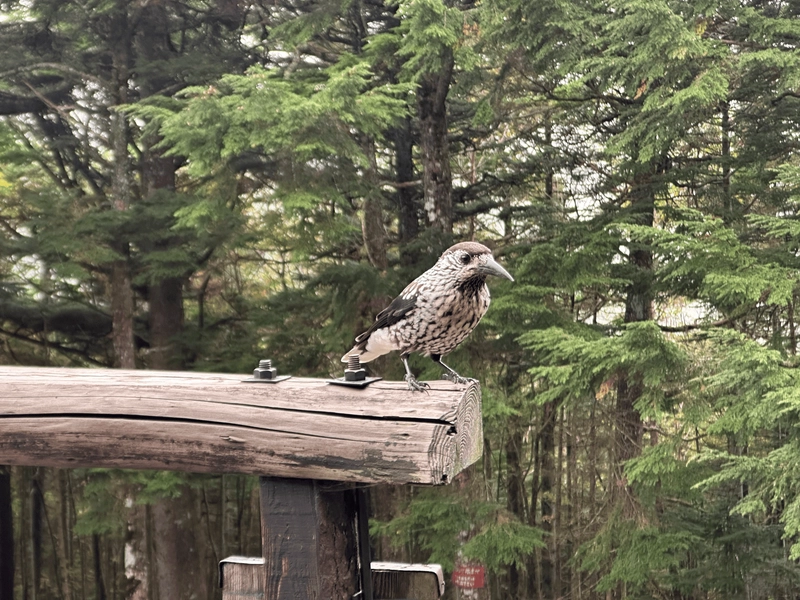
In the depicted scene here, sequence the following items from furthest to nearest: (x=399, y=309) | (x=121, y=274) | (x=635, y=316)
A: (x=121, y=274) → (x=635, y=316) → (x=399, y=309)

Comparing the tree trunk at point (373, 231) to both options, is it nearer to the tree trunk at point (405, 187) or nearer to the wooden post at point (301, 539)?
the tree trunk at point (405, 187)

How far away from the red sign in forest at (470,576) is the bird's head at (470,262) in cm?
430

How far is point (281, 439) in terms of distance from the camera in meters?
1.43

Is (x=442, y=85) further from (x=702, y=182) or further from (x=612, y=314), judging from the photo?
(x=612, y=314)

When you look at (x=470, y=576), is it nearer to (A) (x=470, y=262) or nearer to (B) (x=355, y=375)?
(A) (x=470, y=262)

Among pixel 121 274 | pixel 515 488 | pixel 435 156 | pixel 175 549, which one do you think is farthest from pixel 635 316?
pixel 175 549

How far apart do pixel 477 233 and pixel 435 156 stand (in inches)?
71.6

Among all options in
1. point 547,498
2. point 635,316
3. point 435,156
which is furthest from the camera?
point 547,498

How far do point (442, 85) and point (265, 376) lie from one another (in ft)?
17.1

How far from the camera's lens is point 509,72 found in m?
6.03

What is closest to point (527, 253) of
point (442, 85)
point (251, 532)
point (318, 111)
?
point (442, 85)

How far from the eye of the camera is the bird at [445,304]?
211 cm

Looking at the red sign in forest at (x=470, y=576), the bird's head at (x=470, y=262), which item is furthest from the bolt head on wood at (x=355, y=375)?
the red sign in forest at (x=470, y=576)

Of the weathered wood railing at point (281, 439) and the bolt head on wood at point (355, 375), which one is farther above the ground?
the bolt head on wood at point (355, 375)
